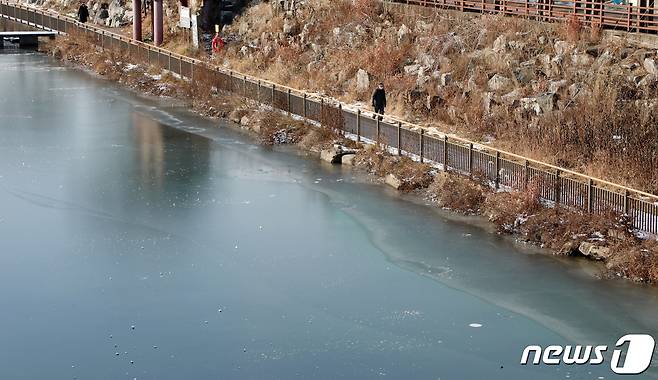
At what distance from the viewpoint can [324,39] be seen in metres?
47.4

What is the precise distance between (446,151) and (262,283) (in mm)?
8751

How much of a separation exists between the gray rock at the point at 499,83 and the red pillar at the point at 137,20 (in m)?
23.1

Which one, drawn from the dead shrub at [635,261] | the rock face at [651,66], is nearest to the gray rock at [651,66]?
the rock face at [651,66]

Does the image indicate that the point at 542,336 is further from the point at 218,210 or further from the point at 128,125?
the point at 128,125

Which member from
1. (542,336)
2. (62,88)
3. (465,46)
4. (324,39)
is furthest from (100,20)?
(542,336)

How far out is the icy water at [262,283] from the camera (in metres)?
20.8

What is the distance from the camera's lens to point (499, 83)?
124ft

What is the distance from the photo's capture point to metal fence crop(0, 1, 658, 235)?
26.4 metres

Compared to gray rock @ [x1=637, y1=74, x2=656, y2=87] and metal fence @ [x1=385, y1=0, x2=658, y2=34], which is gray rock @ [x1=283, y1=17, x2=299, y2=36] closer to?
metal fence @ [x1=385, y1=0, x2=658, y2=34]

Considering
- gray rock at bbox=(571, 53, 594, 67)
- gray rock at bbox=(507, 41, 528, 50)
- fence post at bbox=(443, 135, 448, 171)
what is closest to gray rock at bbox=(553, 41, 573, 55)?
gray rock at bbox=(571, 53, 594, 67)

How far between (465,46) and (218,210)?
45.9 feet

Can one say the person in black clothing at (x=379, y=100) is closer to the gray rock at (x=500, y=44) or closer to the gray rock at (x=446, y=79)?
the gray rock at (x=446, y=79)

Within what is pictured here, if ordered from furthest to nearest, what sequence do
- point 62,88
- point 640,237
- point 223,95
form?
point 62,88 < point 223,95 < point 640,237

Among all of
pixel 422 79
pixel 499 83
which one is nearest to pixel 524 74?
pixel 499 83
